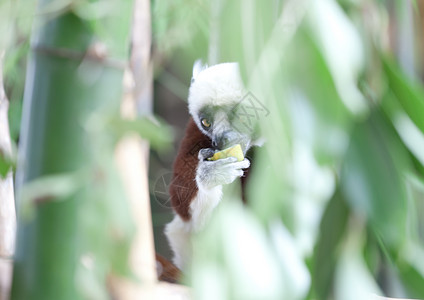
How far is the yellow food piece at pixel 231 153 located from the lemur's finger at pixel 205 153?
10 mm

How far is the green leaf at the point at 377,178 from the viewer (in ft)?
1.87

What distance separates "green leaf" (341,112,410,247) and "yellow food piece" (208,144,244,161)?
0.12 metres

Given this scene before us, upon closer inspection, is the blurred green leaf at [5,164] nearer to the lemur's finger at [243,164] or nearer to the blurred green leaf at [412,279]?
the lemur's finger at [243,164]

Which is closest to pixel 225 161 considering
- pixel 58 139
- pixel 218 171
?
pixel 218 171

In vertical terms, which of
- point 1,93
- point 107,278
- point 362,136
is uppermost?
point 1,93

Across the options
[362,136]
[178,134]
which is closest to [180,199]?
[178,134]

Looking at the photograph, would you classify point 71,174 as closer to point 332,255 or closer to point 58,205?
point 58,205

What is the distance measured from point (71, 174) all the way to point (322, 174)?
0.71 ft

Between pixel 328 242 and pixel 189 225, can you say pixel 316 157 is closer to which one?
pixel 328 242

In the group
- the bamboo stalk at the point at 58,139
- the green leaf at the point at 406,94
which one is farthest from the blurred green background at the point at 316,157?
the bamboo stalk at the point at 58,139

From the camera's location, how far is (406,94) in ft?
1.99

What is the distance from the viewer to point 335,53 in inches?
19.5

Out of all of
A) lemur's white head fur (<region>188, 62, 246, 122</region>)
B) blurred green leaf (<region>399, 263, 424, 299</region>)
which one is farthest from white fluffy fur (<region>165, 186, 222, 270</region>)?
blurred green leaf (<region>399, 263, 424, 299</region>)

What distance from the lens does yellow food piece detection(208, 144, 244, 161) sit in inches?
25.2
